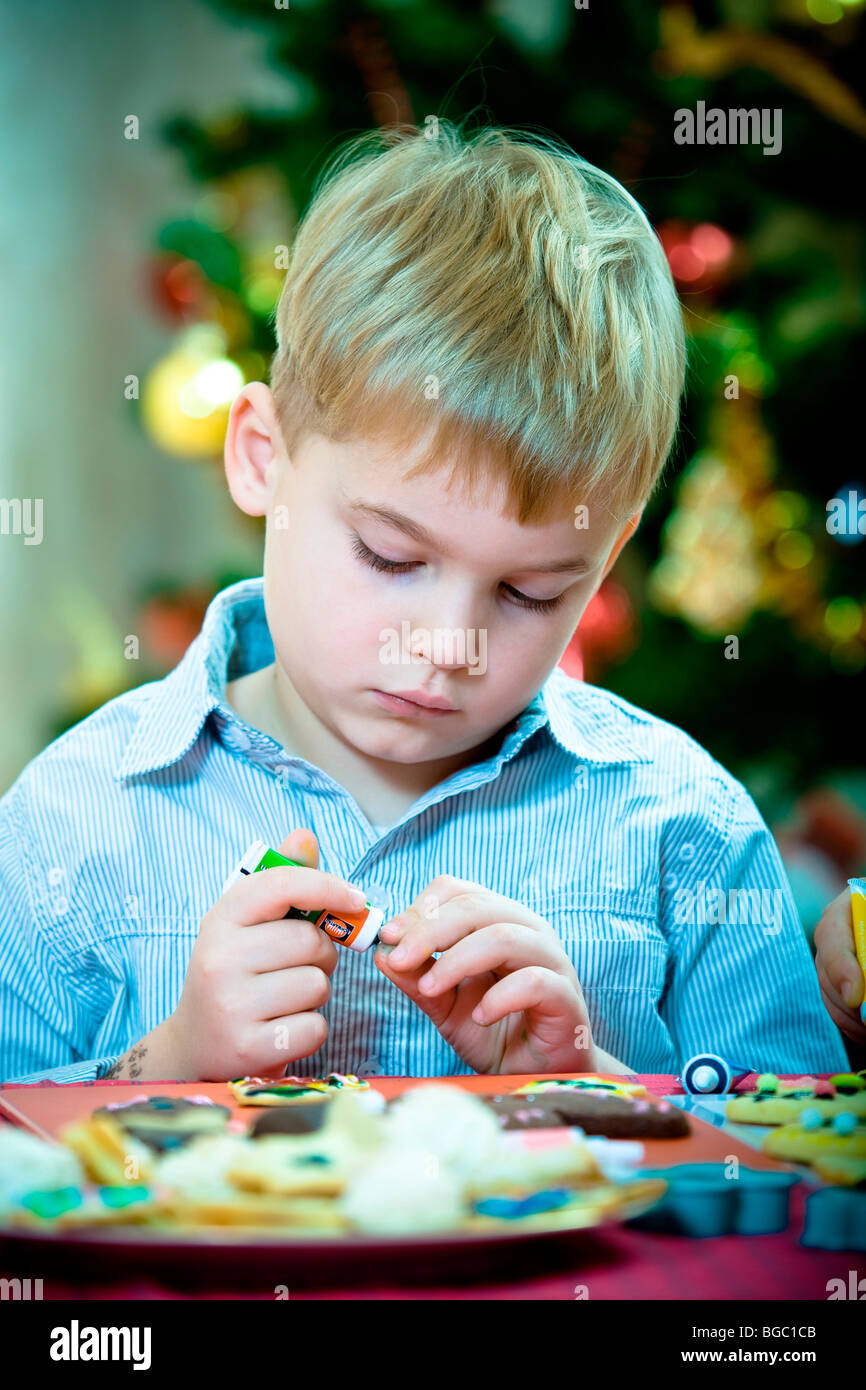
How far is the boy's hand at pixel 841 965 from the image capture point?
59 centimetres

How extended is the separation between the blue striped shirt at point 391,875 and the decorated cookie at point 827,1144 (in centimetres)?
24

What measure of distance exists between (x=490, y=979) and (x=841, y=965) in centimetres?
16

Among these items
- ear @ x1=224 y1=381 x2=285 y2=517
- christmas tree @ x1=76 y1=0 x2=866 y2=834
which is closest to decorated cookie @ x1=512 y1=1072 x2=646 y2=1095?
ear @ x1=224 y1=381 x2=285 y2=517

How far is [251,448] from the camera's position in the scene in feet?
2.32

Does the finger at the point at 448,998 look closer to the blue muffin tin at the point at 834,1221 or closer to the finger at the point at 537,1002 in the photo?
the finger at the point at 537,1002

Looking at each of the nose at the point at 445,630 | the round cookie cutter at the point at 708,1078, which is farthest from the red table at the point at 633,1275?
the nose at the point at 445,630

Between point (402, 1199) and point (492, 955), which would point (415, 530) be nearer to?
point (492, 955)

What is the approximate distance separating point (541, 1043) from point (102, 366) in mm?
998

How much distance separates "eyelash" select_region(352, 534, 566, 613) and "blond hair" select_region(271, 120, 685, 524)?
4 cm

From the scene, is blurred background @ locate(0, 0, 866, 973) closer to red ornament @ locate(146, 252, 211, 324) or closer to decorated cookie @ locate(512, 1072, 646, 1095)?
red ornament @ locate(146, 252, 211, 324)

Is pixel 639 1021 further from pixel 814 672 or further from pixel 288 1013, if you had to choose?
pixel 814 672

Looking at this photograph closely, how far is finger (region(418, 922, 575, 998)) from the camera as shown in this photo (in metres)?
0.53

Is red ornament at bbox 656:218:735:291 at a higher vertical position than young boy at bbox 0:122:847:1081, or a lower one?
higher

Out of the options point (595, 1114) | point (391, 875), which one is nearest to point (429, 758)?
point (391, 875)
